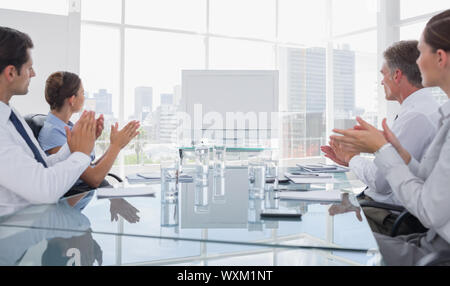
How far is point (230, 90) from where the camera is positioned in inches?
190

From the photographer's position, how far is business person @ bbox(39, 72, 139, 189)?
2182 mm

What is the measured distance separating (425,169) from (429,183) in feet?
0.83

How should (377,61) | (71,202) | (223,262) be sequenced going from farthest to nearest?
(377,61)
(71,202)
(223,262)

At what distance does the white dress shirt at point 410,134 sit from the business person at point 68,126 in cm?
136

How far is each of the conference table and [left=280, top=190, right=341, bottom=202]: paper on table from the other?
105 millimetres

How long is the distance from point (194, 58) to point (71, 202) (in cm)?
576

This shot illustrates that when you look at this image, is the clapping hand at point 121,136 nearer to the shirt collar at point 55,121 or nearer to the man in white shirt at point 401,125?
the shirt collar at point 55,121

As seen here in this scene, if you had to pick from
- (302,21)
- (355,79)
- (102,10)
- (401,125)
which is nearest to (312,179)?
(401,125)

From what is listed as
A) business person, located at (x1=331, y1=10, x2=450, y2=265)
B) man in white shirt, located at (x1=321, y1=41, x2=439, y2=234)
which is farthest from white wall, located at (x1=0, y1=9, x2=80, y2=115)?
business person, located at (x1=331, y1=10, x2=450, y2=265)

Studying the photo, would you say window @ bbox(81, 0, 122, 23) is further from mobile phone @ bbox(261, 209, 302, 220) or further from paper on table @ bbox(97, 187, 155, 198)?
mobile phone @ bbox(261, 209, 302, 220)
